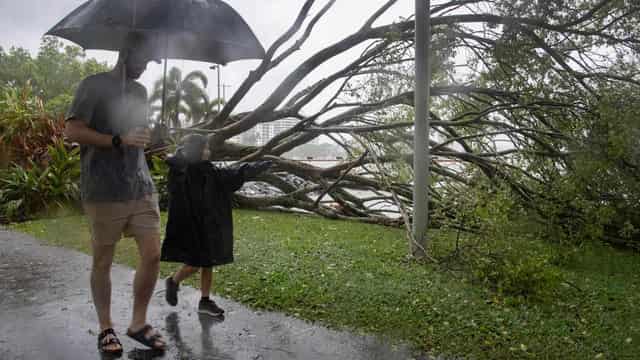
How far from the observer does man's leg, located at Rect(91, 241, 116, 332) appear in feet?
11.0

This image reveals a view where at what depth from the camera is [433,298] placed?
4.59m

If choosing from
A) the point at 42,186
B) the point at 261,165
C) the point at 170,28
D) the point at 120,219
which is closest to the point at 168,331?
the point at 120,219

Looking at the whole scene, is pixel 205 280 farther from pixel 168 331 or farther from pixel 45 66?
pixel 45 66

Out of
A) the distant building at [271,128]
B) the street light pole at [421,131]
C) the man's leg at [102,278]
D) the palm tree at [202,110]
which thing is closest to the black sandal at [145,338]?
the man's leg at [102,278]

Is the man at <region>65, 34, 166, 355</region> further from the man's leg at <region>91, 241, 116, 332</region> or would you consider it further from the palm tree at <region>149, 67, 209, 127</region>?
the palm tree at <region>149, 67, 209, 127</region>

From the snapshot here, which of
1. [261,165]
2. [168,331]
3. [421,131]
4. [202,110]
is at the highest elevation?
[202,110]

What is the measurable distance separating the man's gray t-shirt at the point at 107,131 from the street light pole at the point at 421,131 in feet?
11.6

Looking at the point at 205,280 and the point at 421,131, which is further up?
the point at 421,131

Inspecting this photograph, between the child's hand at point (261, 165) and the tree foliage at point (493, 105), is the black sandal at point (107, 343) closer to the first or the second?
the child's hand at point (261, 165)

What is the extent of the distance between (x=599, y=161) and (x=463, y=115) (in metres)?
2.22

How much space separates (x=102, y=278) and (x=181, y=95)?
12.0ft

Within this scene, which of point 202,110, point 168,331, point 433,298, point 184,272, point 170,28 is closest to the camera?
point 170,28

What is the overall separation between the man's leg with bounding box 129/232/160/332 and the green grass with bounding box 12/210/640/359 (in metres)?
1.26

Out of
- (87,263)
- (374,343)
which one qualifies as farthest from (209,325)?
(87,263)
